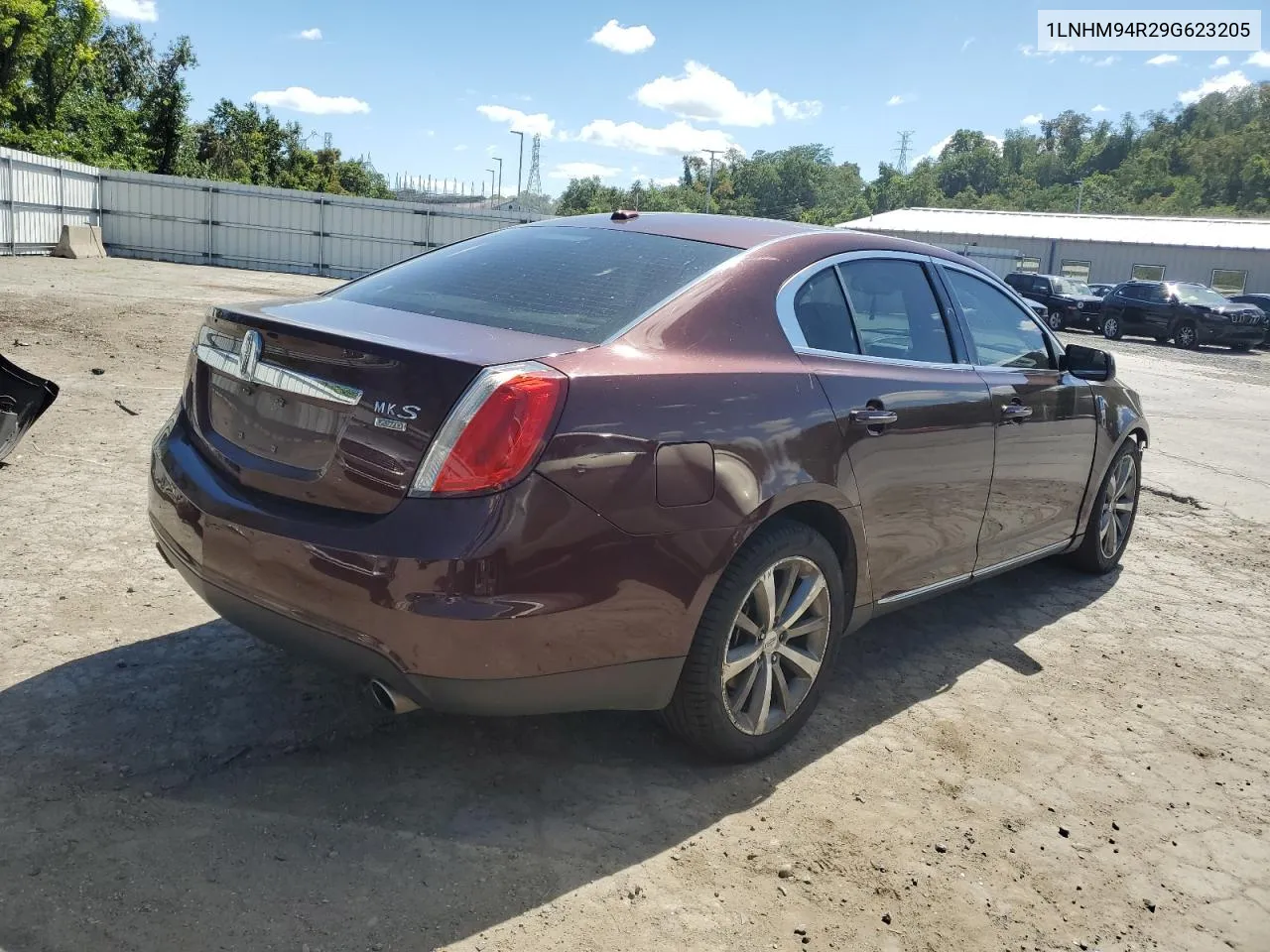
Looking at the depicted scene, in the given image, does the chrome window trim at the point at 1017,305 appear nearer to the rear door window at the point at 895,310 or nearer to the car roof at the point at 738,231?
the rear door window at the point at 895,310

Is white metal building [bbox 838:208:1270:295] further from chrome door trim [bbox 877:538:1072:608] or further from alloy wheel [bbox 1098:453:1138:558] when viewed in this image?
chrome door trim [bbox 877:538:1072:608]

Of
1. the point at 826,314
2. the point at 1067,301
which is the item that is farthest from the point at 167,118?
the point at 826,314

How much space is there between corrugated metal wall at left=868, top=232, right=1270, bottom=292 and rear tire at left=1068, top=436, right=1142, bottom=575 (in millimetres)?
37862

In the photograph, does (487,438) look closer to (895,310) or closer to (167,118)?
(895,310)

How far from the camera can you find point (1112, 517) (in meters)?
5.54

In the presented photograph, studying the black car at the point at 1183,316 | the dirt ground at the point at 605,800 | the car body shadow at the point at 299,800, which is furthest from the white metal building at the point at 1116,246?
the car body shadow at the point at 299,800

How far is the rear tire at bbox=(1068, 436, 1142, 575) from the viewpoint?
17.5ft

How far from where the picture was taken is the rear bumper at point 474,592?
2.48 m

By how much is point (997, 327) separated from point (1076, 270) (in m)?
47.5

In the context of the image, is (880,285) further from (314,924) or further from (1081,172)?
(1081,172)

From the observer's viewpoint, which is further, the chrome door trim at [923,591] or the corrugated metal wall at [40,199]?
the corrugated metal wall at [40,199]

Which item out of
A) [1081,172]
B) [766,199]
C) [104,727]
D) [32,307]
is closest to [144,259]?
[32,307]

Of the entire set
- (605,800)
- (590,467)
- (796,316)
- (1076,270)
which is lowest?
(605,800)

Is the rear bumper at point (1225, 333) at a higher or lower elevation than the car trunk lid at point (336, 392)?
higher
